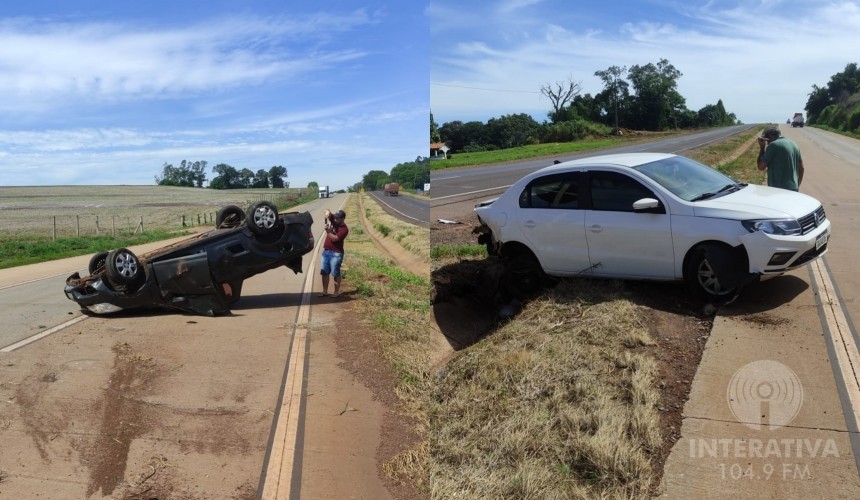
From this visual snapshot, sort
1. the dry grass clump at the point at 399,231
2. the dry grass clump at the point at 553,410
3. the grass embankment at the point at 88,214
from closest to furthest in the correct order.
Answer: the dry grass clump at the point at 553,410
the dry grass clump at the point at 399,231
the grass embankment at the point at 88,214

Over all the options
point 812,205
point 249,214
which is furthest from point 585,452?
point 249,214

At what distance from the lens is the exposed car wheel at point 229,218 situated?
901 cm

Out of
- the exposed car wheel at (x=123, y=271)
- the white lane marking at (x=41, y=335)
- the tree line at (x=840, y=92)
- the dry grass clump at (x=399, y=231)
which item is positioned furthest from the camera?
the dry grass clump at (x=399, y=231)

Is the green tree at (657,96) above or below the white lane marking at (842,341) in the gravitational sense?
above

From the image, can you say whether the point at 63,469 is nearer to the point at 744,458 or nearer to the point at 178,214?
the point at 744,458

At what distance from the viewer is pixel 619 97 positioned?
11.4 m

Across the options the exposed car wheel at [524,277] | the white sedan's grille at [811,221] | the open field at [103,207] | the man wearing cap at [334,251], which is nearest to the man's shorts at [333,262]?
the man wearing cap at [334,251]

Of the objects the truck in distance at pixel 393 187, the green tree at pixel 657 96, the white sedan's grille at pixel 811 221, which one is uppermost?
the green tree at pixel 657 96

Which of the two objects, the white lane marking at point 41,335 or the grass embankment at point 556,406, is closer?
the grass embankment at point 556,406

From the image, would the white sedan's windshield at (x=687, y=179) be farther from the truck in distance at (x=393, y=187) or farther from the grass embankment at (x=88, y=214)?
the grass embankment at (x=88, y=214)

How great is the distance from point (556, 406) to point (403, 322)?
14.3 ft

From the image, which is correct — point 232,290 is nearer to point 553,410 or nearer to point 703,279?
point 553,410

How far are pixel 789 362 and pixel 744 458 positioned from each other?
1667 millimetres

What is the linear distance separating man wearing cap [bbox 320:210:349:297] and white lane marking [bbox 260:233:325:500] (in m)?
3.94
